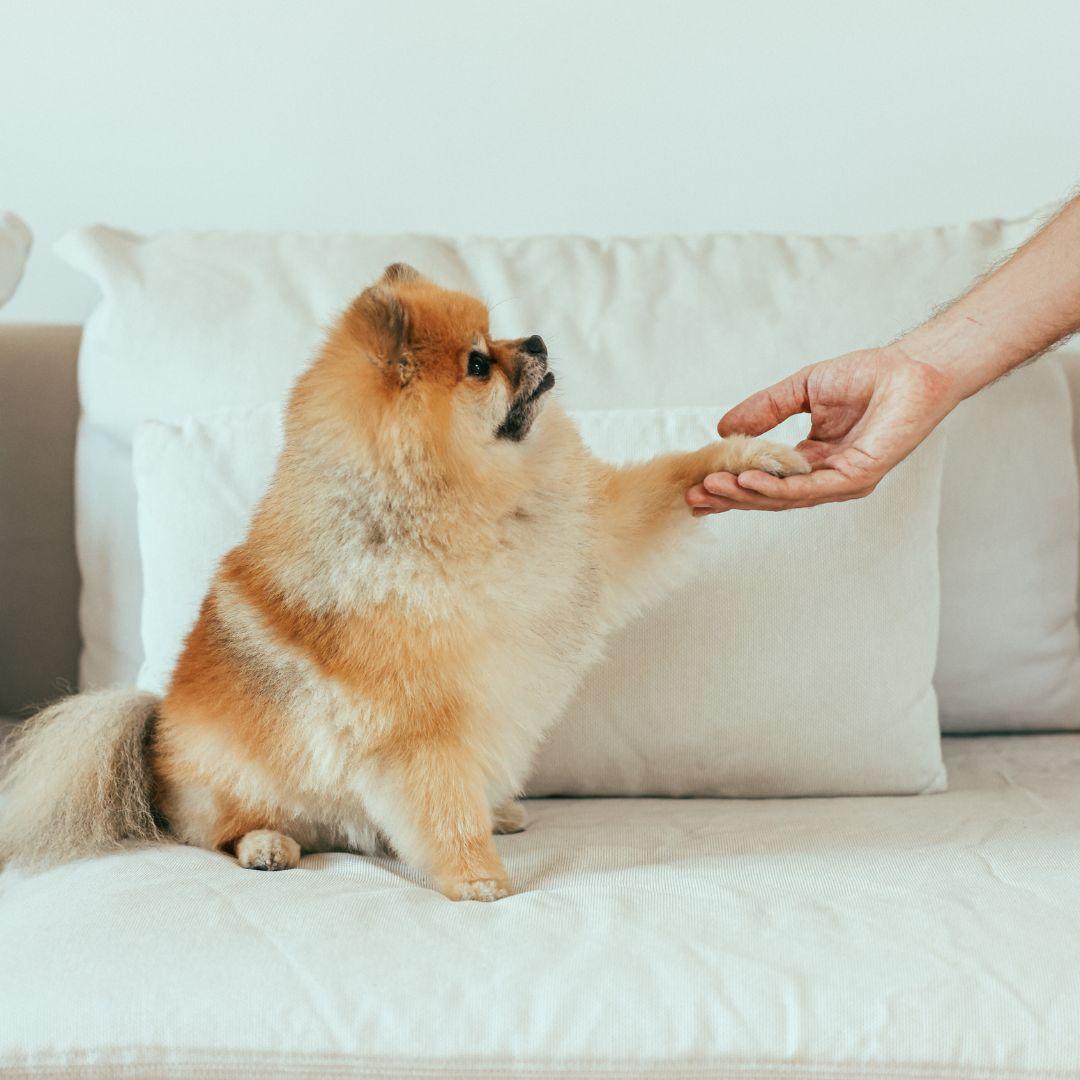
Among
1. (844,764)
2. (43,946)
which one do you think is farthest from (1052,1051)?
(43,946)

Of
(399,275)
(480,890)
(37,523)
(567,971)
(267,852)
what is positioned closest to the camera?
(567,971)

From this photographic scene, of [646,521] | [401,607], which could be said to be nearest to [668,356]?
[646,521]

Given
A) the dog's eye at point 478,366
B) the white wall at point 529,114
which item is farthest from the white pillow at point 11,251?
the dog's eye at point 478,366

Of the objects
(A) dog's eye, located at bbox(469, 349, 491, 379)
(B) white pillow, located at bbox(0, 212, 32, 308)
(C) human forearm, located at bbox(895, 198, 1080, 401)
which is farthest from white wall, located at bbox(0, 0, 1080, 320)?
(A) dog's eye, located at bbox(469, 349, 491, 379)

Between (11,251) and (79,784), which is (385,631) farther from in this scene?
(11,251)

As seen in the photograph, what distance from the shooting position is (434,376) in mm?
1177

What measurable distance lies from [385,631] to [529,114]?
122 centimetres

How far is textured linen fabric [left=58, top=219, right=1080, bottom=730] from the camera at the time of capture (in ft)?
5.32

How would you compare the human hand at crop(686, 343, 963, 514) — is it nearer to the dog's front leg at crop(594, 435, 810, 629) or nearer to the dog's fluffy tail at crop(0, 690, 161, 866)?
the dog's front leg at crop(594, 435, 810, 629)

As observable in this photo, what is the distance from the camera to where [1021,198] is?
205 cm

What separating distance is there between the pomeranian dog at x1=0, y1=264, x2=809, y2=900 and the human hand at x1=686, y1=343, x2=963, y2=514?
43mm

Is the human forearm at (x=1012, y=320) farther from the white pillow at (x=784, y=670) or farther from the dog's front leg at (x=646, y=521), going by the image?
the dog's front leg at (x=646, y=521)

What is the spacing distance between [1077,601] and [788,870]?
2.76 feet

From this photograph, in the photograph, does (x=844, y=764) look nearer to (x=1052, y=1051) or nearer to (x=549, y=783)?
(x=549, y=783)
